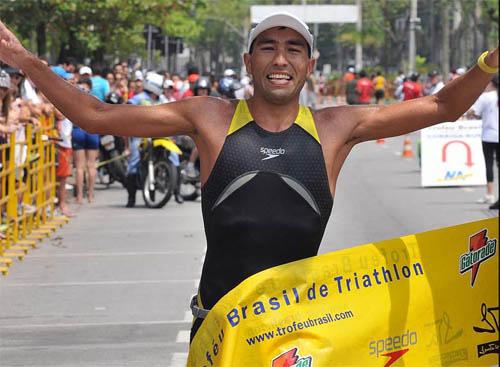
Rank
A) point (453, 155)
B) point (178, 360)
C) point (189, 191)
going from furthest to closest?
1. point (453, 155)
2. point (189, 191)
3. point (178, 360)

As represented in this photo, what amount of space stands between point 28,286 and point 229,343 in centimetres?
908

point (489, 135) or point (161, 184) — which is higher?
point (489, 135)

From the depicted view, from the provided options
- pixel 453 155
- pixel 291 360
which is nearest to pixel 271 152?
pixel 291 360

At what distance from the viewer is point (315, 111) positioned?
16.8ft

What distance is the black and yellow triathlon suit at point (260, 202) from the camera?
190 inches

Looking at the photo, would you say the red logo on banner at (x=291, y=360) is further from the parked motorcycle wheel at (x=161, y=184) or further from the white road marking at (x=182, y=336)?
the parked motorcycle wheel at (x=161, y=184)

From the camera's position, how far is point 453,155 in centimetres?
2288

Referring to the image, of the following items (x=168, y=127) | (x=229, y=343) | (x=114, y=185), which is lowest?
(x=114, y=185)

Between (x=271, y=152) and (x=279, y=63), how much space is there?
307mm

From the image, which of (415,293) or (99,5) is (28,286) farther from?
(99,5)

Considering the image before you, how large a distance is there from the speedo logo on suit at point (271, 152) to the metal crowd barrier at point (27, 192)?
9345mm

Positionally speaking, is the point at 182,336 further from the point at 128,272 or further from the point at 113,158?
the point at 113,158

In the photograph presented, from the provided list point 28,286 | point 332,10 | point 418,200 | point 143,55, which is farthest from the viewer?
point 332,10

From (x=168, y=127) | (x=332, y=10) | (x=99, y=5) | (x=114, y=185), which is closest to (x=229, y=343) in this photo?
A: (x=168, y=127)
